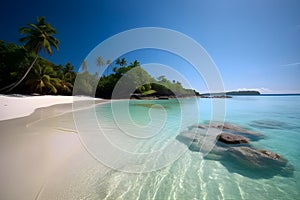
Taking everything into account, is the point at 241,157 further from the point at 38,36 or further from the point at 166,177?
the point at 38,36

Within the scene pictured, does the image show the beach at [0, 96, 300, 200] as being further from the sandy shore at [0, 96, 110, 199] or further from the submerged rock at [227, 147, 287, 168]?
the submerged rock at [227, 147, 287, 168]

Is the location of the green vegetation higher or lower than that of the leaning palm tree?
lower

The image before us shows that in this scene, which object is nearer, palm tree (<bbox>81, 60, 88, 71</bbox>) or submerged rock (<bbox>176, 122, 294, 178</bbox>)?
submerged rock (<bbox>176, 122, 294, 178</bbox>)

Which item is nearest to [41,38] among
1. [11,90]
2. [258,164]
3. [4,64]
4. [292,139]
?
[4,64]

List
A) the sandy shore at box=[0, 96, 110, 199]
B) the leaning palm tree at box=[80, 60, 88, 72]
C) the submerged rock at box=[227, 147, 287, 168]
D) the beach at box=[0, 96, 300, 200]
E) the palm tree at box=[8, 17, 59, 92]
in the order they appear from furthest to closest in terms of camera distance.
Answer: the leaning palm tree at box=[80, 60, 88, 72] < the palm tree at box=[8, 17, 59, 92] < the submerged rock at box=[227, 147, 287, 168] < the beach at box=[0, 96, 300, 200] < the sandy shore at box=[0, 96, 110, 199]

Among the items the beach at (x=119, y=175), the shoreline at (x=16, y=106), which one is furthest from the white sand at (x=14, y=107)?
the beach at (x=119, y=175)

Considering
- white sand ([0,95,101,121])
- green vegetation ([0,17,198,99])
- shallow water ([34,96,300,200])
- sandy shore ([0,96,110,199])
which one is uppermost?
green vegetation ([0,17,198,99])

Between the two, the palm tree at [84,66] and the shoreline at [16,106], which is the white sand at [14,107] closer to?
the shoreline at [16,106]

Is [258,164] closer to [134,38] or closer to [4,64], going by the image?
[134,38]

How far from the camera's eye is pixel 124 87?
44.1 meters

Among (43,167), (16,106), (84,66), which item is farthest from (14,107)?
(84,66)

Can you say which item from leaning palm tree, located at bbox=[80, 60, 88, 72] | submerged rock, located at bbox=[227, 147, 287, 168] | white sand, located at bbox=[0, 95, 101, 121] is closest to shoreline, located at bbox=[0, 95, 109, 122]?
white sand, located at bbox=[0, 95, 101, 121]

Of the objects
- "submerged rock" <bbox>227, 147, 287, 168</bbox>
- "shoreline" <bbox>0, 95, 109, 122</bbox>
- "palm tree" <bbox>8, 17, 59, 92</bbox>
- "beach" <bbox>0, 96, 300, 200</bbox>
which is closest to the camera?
"beach" <bbox>0, 96, 300, 200</bbox>

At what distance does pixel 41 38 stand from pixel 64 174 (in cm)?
→ 2240
